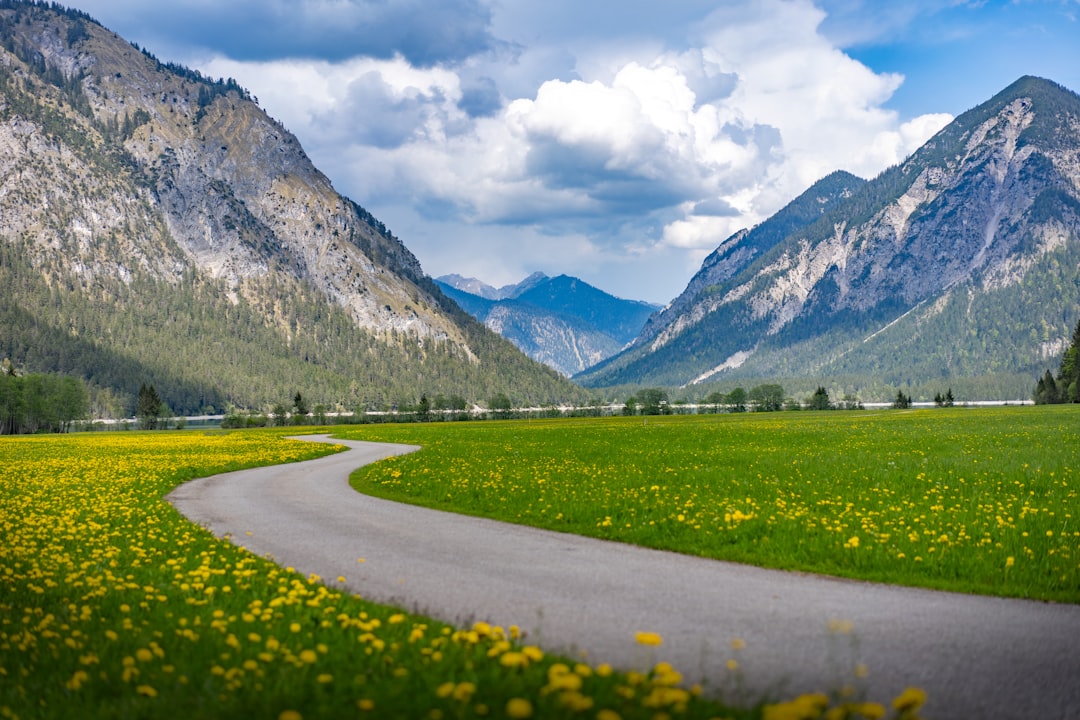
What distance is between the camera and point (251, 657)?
8.02 metres

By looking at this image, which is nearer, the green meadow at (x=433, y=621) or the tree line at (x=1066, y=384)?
the green meadow at (x=433, y=621)

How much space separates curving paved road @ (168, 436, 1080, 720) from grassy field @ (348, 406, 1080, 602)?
1077 mm

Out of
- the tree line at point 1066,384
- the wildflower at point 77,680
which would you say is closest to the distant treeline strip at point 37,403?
the wildflower at point 77,680

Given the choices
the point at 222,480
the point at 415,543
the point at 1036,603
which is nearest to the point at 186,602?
the point at 415,543

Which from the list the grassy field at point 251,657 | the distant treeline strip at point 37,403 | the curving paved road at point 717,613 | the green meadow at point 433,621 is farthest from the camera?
the distant treeline strip at point 37,403

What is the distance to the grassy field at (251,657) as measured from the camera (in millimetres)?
6098

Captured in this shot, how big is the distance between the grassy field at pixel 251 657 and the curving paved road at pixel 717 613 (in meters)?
0.93

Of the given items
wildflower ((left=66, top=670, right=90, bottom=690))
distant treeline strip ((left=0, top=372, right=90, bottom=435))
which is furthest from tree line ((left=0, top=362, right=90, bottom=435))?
wildflower ((left=66, top=670, right=90, bottom=690))

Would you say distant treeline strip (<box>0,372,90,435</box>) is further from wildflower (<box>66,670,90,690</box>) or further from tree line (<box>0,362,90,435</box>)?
wildflower (<box>66,670,90,690</box>)

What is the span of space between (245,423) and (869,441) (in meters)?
166

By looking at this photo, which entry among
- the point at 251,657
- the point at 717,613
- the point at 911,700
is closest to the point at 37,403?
the point at 251,657

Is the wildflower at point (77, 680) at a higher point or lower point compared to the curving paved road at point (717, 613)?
higher

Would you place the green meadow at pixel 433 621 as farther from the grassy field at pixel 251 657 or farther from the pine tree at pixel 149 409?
the pine tree at pixel 149 409

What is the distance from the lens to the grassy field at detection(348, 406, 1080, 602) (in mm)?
13344
